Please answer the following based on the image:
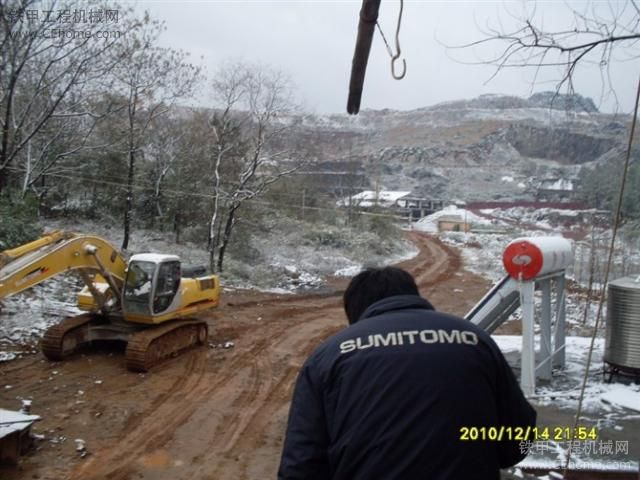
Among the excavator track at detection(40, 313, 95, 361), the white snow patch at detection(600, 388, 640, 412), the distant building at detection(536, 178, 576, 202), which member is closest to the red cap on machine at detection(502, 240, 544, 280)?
the white snow patch at detection(600, 388, 640, 412)

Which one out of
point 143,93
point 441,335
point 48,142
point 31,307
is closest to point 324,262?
point 143,93

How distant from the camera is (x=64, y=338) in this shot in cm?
1091

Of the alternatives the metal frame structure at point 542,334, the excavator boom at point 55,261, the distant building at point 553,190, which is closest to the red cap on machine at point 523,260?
the metal frame structure at point 542,334

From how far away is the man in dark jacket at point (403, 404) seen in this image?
6.62ft

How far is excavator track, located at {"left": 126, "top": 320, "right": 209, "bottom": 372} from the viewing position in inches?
417

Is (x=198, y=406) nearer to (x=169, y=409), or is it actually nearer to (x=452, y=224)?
(x=169, y=409)

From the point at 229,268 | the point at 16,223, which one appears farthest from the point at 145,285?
the point at 229,268

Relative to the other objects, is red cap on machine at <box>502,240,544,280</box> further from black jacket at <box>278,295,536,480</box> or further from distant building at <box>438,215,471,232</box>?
distant building at <box>438,215,471,232</box>

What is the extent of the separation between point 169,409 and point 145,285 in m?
3.00

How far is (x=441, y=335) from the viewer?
2154 mm

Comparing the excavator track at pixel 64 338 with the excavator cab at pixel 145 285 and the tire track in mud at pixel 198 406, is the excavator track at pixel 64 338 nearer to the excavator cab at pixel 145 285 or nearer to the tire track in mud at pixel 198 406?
the excavator cab at pixel 145 285

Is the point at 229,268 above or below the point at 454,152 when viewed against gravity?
below

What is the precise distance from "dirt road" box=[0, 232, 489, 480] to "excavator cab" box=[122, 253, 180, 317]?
3.72ft

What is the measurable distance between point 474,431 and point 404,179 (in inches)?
4618
